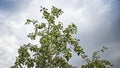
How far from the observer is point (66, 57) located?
25062mm

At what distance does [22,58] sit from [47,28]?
12.5 feet

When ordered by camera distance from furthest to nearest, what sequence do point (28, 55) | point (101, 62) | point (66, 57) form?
point (101, 62) < point (28, 55) < point (66, 57)

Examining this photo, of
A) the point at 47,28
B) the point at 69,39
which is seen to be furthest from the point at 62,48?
the point at 47,28

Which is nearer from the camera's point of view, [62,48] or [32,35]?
[62,48]

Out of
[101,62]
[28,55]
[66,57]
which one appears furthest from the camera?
[101,62]

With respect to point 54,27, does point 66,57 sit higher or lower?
lower

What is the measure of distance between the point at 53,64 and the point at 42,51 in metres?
1.63

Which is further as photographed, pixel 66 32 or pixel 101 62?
pixel 101 62

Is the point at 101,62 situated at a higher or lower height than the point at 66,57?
higher

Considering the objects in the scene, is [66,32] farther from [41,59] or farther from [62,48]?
[41,59]

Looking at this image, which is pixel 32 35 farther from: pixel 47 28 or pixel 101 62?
pixel 101 62

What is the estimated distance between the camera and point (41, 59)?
86.9 ft

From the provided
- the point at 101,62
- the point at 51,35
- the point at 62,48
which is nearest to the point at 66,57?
the point at 62,48

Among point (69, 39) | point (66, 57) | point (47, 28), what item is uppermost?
point (47, 28)
